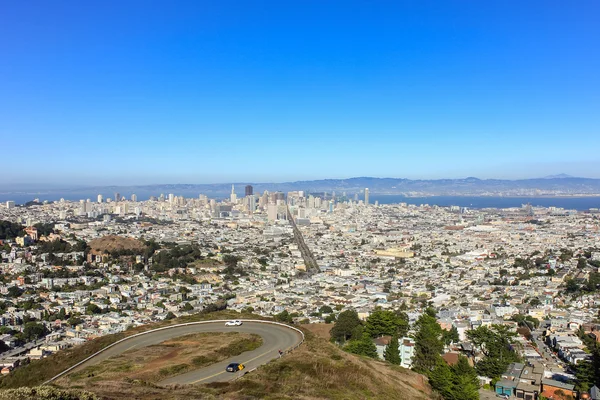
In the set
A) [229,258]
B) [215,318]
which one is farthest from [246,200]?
[215,318]

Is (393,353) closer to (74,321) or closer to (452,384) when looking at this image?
(452,384)

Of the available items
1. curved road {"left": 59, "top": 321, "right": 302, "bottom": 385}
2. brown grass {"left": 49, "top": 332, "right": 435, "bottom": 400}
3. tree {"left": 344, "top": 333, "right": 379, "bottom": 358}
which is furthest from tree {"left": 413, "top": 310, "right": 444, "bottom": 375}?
curved road {"left": 59, "top": 321, "right": 302, "bottom": 385}

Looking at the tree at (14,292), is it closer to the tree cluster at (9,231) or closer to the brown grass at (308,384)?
the tree cluster at (9,231)

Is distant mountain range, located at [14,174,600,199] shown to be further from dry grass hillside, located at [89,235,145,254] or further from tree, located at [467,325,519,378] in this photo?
tree, located at [467,325,519,378]

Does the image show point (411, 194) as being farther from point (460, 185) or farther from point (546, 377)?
point (546, 377)

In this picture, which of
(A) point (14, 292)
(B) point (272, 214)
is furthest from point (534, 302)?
(B) point (272, 214)

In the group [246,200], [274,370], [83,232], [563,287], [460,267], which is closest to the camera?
[274,370]

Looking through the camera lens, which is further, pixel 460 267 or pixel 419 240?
pixel 419 240
